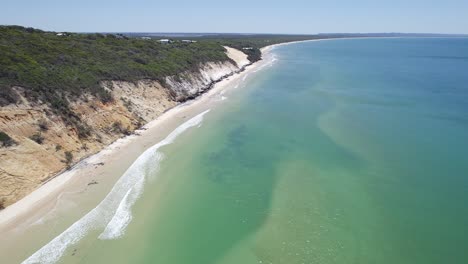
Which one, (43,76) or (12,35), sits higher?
(12,35)

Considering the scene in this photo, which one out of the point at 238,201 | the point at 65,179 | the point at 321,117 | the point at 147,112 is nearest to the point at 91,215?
the point at 65,179

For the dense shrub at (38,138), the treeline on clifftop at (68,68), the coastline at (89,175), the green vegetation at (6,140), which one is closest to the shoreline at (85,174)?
the coastline at (89,175)

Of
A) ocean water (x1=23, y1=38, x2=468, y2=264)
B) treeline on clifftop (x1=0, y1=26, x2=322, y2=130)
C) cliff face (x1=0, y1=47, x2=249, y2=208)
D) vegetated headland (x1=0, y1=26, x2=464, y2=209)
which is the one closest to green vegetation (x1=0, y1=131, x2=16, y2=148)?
vegetated headland (x1=0, y1=26, x2=464, y2=209)

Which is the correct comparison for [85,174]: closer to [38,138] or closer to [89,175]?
[89,175]

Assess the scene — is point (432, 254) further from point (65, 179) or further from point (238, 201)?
point (65, 179)

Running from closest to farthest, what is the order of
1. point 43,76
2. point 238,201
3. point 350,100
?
1. point 238,201
2. point 43,76
3. point 350,100

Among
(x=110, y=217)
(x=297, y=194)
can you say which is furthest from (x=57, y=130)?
(x=297, y=194)

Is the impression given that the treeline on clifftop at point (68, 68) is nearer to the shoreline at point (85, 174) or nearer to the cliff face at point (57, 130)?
the cliff face at point (57, 130)
